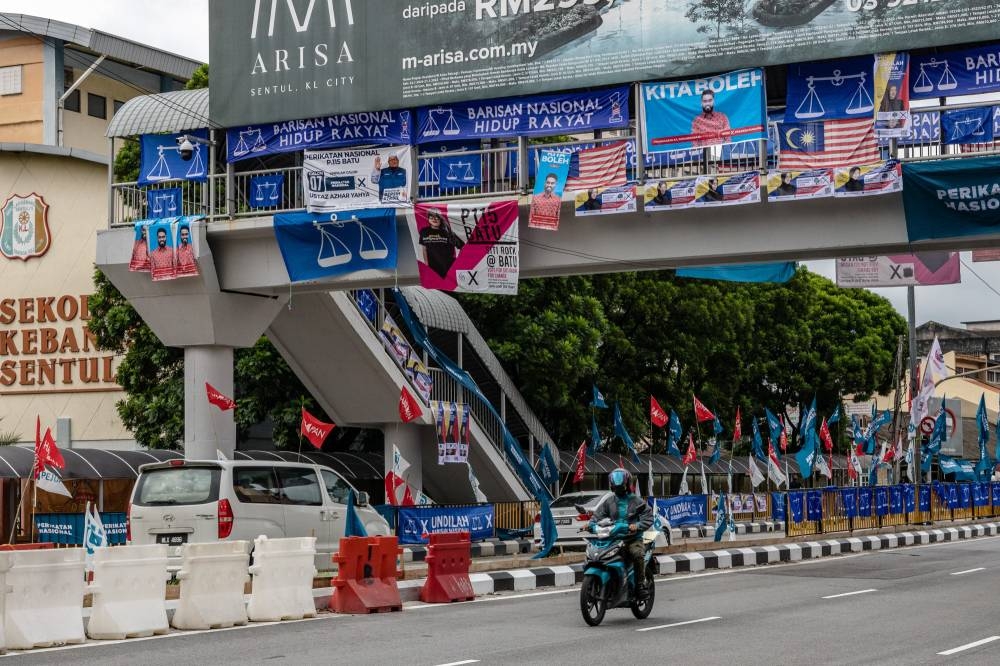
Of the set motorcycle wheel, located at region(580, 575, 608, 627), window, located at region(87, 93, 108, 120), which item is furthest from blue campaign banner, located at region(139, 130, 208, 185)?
window, located at region(87, 93, 108, 120)

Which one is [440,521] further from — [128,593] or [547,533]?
[128,593]

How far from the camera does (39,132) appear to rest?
1944 inches

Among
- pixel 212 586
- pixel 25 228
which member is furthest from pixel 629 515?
pixel 25 228

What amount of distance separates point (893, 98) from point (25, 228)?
29684mm

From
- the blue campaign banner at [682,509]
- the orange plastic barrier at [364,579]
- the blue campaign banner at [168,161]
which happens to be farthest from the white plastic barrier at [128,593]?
the blue campaign banner at [682,509]

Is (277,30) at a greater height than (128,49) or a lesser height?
lesser

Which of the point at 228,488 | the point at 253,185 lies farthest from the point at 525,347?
the point at 228,488

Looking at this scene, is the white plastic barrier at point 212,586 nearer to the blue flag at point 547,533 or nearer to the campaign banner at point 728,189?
the blue flag at point 547,533

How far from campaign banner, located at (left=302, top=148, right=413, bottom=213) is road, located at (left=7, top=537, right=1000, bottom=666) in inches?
364

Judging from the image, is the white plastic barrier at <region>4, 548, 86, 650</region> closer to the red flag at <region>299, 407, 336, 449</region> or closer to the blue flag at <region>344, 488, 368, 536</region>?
the blue flag at <region>344, 488, 368, 536</region>

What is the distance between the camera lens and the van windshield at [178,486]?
17906mm

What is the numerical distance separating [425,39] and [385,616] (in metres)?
13.1

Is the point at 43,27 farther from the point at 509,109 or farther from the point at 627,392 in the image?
the point at 509,109

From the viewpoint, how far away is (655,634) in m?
12.7
